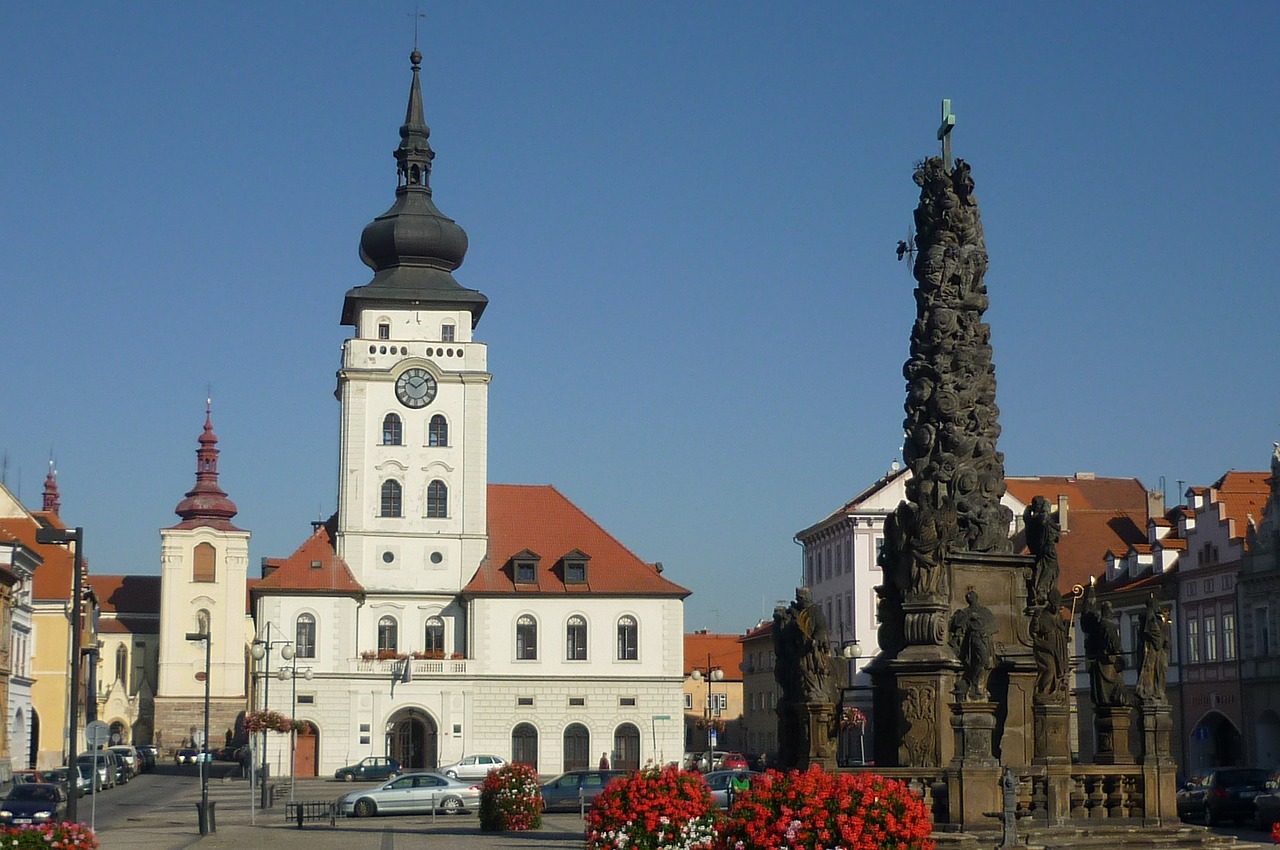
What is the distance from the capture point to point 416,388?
237 ft

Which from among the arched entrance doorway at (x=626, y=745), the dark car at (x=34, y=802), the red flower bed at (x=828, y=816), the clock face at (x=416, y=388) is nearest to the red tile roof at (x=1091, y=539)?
the arched entrance doorway at (x=626, y=745)

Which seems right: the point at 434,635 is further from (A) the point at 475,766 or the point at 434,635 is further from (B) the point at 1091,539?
(B) the point at 1091,539

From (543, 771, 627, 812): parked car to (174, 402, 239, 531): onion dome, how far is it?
65.6 meters

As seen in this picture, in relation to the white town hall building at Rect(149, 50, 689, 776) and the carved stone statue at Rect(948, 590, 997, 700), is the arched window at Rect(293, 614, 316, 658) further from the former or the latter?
the carved stone statue at Rect(948, 590, 997, 700)

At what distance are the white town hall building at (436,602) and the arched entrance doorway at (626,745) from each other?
56mm

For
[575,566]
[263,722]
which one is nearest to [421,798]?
[263,722]

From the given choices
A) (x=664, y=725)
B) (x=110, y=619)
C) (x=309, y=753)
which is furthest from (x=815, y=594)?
(x=110, y=619)

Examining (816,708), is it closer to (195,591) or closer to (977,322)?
(977,322)

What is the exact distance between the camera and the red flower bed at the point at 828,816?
1706 centimetres

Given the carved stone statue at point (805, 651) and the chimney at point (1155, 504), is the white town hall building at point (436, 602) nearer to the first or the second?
the chimney at point (1155, 504)

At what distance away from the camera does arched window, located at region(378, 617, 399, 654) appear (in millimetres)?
71250

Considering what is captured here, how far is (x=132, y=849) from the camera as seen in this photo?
32906 mm

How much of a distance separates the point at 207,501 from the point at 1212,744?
226 feet

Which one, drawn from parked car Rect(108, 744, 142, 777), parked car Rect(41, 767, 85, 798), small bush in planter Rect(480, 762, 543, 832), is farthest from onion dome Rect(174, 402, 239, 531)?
small bush in planter Rect(480, 762, 543, 832)
